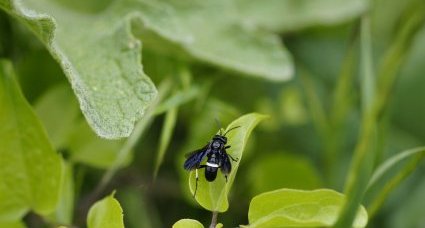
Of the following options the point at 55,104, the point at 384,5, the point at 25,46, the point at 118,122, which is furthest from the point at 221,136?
the point at 384,5

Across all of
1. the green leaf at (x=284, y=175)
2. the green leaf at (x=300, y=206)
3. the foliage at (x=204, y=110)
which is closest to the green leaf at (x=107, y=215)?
the foliage at (x=204, y=110)

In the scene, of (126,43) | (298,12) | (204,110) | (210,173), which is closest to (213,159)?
(210,173)

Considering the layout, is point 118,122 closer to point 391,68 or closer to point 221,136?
point 221,136

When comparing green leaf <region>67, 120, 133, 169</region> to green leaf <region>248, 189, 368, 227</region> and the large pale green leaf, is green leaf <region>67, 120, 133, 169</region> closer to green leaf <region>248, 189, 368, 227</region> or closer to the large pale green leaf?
the large pale green leaf

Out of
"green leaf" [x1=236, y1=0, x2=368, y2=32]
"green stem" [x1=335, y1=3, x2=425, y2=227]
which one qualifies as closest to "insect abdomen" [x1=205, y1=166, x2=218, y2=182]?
"green stem" [x1=335, y1=3, x2=425, y2=227]

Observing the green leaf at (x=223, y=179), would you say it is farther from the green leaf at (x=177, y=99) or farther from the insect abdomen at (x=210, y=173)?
the green leaf at (x=177, y=99)

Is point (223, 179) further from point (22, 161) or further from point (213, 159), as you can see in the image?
point (22, 161)
